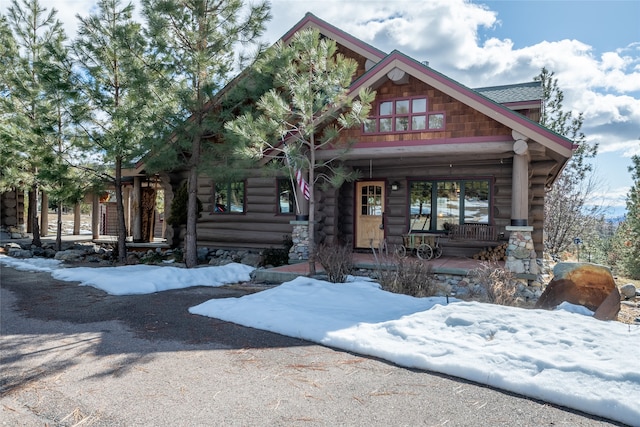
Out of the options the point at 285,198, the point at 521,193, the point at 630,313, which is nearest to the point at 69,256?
the point at 285,198

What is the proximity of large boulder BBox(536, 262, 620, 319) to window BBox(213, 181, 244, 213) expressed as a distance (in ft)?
30.5

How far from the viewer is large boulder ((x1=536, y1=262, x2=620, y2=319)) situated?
6.93 m

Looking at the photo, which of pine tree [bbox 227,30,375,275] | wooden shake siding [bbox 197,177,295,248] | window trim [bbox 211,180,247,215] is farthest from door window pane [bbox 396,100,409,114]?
window trim [bbox 211,180,247,215]

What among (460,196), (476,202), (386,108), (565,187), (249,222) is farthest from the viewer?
(565,187)

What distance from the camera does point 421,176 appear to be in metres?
12.1

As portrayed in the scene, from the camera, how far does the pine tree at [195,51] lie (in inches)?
Answer: 380

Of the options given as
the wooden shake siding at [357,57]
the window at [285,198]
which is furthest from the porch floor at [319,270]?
the wooden shake siding at [357,57]

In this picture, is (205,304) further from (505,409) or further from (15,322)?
(505,409)

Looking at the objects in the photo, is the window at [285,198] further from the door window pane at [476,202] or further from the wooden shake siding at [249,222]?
the door window pane at [476,202]

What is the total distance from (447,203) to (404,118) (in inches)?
117

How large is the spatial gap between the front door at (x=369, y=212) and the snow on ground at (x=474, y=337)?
558cm

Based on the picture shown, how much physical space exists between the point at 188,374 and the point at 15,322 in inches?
129

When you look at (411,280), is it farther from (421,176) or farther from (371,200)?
(371,200)

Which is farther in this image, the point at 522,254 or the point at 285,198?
the point at 285,198
